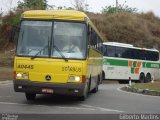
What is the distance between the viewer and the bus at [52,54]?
712 inches

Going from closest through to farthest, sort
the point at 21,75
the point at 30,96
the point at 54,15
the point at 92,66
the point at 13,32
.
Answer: the point at 21,75, the point at 54,15, the point at 13,32, the point at 30,96, the point at 92,66

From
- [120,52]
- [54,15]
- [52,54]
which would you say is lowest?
[120,52]

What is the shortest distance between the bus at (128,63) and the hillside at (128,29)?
12.9 m

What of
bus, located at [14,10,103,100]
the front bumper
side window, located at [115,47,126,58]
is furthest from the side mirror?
side window, located at [115,47,126,58]

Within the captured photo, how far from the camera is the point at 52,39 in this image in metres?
18.6

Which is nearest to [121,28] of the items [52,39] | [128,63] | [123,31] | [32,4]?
[123,31]

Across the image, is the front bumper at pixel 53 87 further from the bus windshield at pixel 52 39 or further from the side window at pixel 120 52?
the side window at pixel 120 52

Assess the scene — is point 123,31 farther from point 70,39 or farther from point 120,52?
point 70,39

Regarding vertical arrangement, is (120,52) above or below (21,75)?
below

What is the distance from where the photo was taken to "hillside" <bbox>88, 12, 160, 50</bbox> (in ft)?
199

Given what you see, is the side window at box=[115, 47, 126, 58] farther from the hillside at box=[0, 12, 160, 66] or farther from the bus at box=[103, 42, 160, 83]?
the hillside at box=[0, 12, 160, 66]

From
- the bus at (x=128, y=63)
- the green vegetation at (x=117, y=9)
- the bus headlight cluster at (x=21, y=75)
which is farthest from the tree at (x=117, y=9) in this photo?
the bus headlight cluster at (x=21, y=75)

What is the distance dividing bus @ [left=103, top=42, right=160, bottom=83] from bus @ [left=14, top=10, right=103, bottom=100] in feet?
75.8

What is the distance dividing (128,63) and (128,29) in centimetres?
1778
